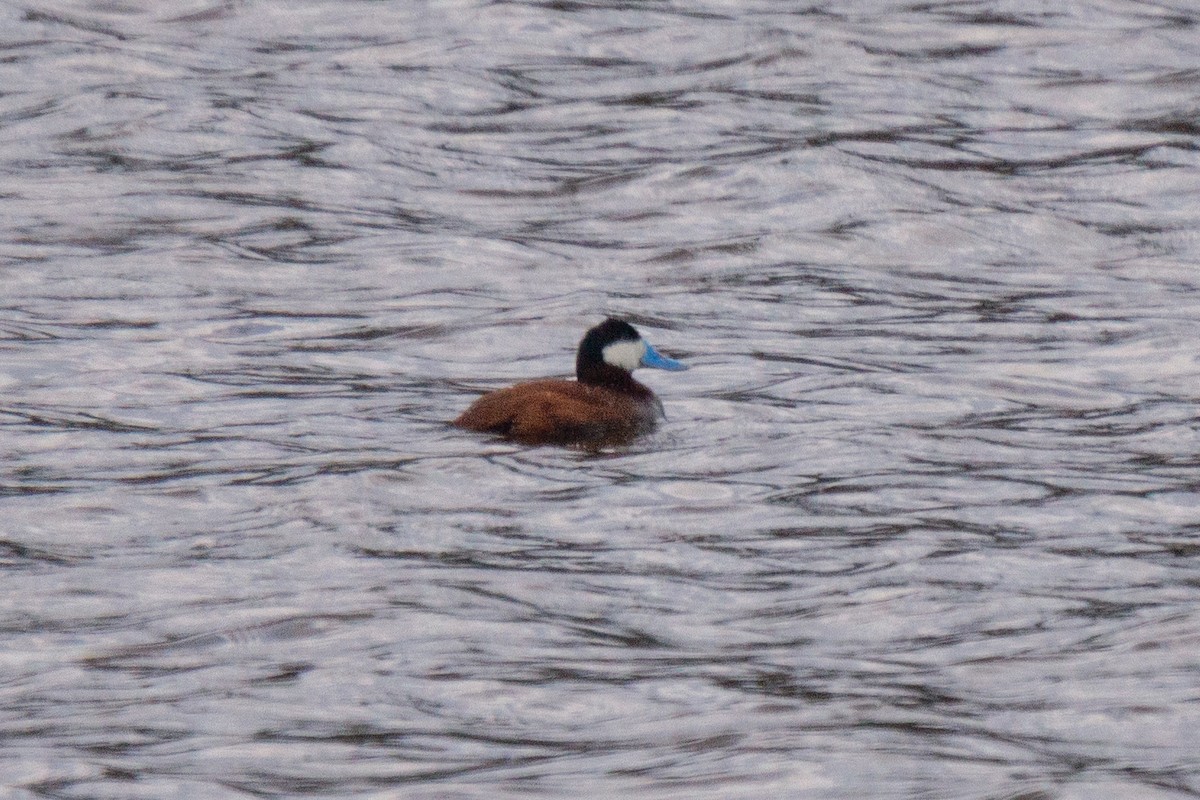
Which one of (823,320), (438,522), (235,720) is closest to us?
(235,720)

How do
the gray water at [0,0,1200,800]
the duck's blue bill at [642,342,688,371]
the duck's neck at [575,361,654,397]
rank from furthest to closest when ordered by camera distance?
the duck's blue bill at [642,342,688,371] < the duck's neck at [575,361,654,397] < the gray water at [0,0,1200,800]

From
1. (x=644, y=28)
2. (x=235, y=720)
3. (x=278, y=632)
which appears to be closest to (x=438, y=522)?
(x=278, y=632)

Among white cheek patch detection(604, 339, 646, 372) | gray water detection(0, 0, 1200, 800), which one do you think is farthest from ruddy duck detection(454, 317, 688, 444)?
gray water detection(0, 0, 1200, 800)

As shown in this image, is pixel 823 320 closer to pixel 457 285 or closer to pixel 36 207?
pixel 457 285

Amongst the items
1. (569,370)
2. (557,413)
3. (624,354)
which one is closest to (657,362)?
(624,354)

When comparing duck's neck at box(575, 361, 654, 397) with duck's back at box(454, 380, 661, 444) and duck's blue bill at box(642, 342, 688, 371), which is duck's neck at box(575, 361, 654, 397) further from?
duck's blue bill at box(642, 342, 688, 371)

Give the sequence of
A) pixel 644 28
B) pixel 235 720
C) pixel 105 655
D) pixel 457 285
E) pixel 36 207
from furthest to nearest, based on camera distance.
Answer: pixel 644 28 → pixel 36 207 → pixel 457 285 → pixel 105 655 → pixel 235 720

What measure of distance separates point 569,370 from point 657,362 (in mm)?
1451

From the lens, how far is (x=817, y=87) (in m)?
19.4

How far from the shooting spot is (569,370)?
12.6 m

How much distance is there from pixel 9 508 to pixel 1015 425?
4323 mm

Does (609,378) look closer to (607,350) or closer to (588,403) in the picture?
(607,350)

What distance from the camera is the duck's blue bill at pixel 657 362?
36.5 ft

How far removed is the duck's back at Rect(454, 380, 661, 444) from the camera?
10.2 metres
